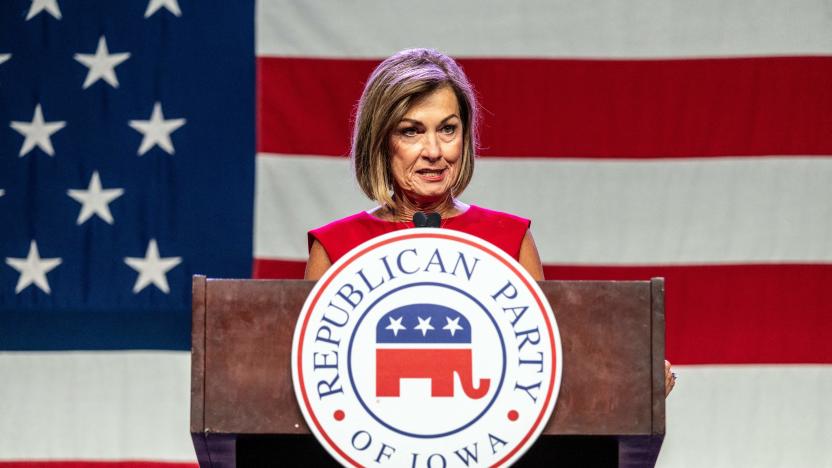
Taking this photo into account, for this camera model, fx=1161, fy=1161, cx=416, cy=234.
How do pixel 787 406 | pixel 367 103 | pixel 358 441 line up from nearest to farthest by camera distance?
pixel 358 441 < pixel 367 103 < pixel 787 406

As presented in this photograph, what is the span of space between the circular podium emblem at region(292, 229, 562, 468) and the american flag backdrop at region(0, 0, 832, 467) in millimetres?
1906

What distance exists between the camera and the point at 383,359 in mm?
1093

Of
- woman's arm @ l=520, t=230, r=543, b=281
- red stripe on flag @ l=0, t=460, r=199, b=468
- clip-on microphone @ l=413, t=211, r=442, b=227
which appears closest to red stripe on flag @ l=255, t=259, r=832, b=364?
red stripe on flag @ l=0, t=460, r=199, b=468

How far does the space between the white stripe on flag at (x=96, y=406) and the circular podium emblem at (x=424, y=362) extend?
2.00 m

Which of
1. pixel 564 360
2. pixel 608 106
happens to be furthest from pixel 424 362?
pixel 608 106

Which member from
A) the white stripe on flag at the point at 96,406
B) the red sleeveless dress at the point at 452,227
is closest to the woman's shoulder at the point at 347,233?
the red sleeveless dress at the point at 452,227

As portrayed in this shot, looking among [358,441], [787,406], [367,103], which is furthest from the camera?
[787,406]

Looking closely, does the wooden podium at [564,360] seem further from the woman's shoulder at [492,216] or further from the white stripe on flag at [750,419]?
the white stripe on flag at [750,419]

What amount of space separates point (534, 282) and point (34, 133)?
7.48 feet

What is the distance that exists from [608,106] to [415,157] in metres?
1.62

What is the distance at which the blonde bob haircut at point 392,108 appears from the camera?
4.91 feet

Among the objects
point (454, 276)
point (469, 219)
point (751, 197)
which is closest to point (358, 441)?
point (454, 276)

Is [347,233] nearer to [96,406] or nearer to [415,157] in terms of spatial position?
[415,157]

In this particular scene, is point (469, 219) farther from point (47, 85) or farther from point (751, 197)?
point (47, 85)
